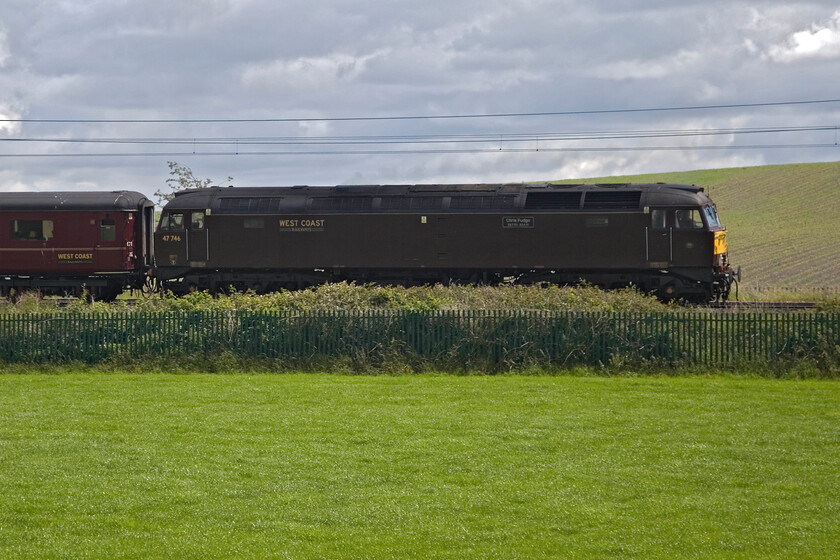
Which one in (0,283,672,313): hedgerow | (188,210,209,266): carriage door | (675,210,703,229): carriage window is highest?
(675,210,703,229): carriage window

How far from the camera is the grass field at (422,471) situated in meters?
9.92

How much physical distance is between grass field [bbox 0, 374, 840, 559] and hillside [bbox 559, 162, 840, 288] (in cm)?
2856

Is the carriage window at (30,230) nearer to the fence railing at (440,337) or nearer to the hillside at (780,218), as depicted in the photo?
the fence railing at (440,337)

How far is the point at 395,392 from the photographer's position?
18562 mm

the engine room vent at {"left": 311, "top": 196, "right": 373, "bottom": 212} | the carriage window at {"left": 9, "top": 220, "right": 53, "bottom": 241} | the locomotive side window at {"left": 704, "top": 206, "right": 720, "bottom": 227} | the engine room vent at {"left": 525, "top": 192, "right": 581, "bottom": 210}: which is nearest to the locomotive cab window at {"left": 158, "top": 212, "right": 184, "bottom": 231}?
the carriage window at {"left": 9, "top": 220, "right": 53, "bottom": 241}

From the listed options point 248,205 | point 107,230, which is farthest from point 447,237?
point 107,230

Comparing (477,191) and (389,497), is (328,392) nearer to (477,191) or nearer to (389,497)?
(389,497)

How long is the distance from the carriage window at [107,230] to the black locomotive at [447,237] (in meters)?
1.85

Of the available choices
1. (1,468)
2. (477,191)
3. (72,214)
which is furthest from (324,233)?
(1,468)

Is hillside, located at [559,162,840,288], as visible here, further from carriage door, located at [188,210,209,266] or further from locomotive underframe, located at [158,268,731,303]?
carriage door, located at [188,210,209,266]

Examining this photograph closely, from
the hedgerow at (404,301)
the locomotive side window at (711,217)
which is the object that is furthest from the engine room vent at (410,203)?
the locomotive side window at (711,217)

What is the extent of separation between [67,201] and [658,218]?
68.1 ft

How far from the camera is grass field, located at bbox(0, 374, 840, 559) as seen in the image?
9.92 meters

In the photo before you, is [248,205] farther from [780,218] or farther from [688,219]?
[780,218]
